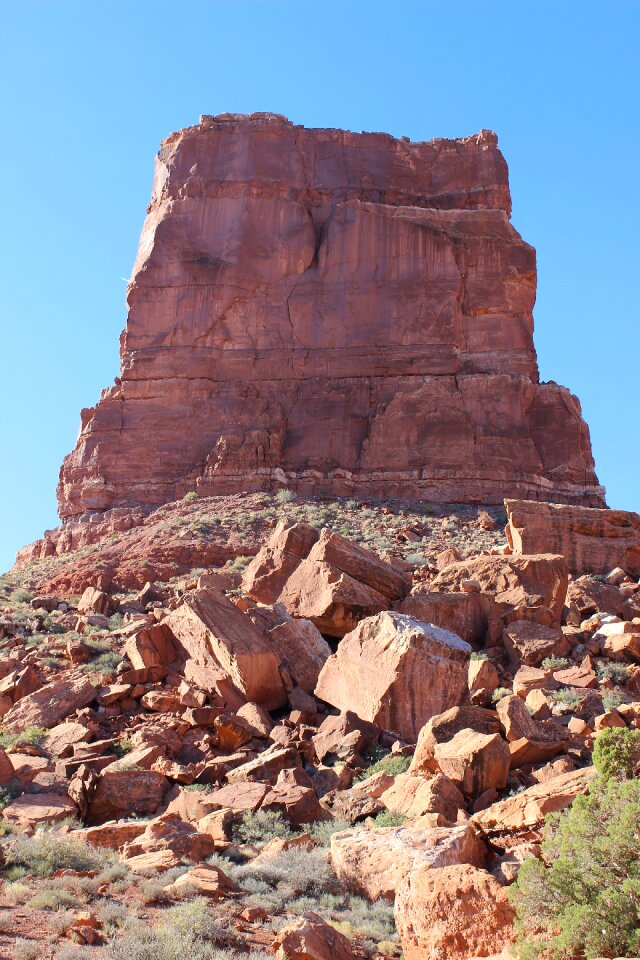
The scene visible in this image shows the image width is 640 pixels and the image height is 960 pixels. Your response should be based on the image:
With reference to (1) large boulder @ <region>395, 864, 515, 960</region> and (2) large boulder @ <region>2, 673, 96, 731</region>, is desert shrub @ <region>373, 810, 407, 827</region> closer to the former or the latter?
(1) large boulder @ <region>395, 864, 515, 960</region>

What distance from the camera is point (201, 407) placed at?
41.2 m

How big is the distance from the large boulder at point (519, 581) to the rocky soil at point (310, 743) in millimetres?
54

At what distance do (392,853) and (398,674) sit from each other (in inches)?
199

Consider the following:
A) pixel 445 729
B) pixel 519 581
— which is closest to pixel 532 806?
pixel 445 729

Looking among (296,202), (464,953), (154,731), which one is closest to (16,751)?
(154,731)

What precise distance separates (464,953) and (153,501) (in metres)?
33.2

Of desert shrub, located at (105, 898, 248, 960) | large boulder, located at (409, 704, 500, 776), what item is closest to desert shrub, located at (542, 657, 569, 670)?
large boulder, located at (409, 704, 500, 776)

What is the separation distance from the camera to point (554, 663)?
634 inches

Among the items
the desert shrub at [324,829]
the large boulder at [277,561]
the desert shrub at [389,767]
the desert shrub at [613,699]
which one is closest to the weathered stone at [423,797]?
A: the desert shrub at [324,829]

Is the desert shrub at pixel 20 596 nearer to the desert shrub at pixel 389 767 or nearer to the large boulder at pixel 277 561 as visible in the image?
the large boulder at pixel 277 561

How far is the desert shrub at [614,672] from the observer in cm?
1559

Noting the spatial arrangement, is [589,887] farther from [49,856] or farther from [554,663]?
[554,663]

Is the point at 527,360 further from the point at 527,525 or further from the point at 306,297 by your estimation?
the point at 527,525

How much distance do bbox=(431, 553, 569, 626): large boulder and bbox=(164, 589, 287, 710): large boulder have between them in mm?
5030
